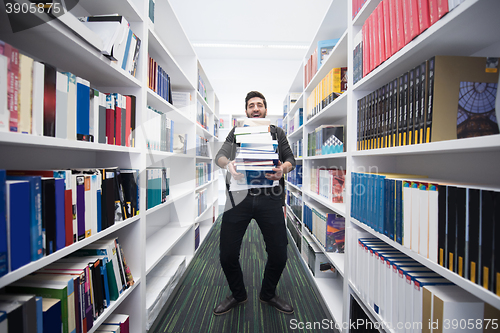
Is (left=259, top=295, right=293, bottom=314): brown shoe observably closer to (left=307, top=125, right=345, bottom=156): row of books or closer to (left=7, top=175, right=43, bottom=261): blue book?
(left=307, top=125, right=345, bottom=156): row of books

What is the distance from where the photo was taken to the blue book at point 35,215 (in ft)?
1.87

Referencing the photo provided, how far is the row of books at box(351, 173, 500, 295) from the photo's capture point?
19.5 inches

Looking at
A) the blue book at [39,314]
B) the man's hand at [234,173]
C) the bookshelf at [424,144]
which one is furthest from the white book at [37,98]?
the bookshelf at [424,144]

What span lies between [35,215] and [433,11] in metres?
1.46

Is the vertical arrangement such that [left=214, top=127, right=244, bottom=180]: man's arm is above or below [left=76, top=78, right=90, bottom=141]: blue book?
below

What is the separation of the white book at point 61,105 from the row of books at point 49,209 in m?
0.14

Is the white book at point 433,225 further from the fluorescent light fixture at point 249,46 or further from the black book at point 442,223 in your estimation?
the fluorescent light fixture at point 249,46

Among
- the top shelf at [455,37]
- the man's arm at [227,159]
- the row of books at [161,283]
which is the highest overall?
the top shelf at [455,37]

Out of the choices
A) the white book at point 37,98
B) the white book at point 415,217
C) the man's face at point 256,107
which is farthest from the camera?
the man's face at point 256,107

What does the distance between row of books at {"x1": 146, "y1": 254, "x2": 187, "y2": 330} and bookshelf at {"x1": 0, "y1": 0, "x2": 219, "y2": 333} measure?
8 cm

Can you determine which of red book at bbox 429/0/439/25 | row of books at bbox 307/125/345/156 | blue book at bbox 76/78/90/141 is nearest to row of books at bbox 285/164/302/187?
row of books at bbox 307/125/345/156

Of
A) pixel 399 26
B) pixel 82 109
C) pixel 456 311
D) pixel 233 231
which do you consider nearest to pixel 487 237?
pixel 456 311

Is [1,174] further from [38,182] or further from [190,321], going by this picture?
[190,321]

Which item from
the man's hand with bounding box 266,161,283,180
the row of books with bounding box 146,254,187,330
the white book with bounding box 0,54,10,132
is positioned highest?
the white book with bounding box 0,54,10,132
